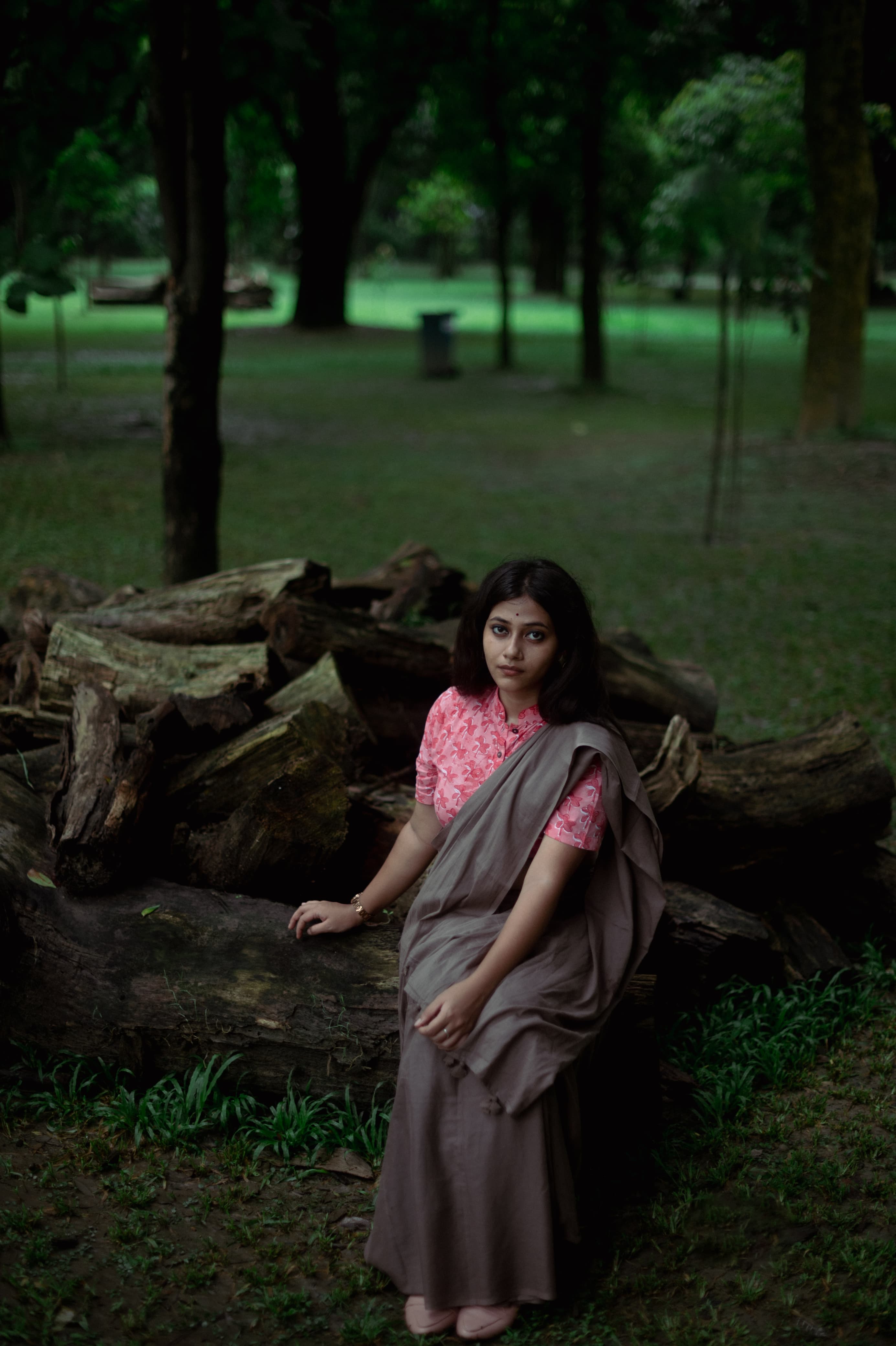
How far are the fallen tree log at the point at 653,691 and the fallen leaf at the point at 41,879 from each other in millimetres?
2149

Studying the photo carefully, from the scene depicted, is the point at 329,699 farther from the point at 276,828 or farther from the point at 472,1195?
the point at 472,1195

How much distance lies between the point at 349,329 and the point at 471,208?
2248cm

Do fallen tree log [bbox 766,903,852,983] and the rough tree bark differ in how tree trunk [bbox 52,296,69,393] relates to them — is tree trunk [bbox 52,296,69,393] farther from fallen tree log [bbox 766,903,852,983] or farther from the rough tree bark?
fallen tree log [bbox 766,903,852,983]

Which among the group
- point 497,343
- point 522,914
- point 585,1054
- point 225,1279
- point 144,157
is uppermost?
point 144,157

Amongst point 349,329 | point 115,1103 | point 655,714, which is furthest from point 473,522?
point 349,329

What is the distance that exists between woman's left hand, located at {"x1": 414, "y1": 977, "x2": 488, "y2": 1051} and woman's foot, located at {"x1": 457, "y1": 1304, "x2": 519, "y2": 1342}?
51 cm

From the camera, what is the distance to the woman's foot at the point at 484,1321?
2.34m

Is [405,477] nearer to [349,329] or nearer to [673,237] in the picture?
[673,237]

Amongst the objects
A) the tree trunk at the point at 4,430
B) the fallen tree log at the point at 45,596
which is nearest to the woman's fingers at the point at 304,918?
the fallen tree log at the point at 45,596

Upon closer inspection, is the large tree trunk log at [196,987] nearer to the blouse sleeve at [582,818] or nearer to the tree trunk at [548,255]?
the blouse sleeve at [582,818]

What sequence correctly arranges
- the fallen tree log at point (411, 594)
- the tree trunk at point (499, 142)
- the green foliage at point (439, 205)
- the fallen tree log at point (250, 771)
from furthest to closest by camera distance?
the green foliage at point (439, 205)
the tree trunk at point (499, 142)
the fallen tree log at point (411, 594)
the fallen tree log at point (250, 771)

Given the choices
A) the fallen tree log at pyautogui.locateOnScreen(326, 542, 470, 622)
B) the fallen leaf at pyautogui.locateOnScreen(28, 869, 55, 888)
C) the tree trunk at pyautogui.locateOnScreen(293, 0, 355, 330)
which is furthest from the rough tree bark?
the fallen leaf at pyautogui.locateOnScreen(28, 869, 55, 888)

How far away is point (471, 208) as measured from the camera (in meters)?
47.4

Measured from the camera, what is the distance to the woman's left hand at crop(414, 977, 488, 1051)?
240 centimetres
